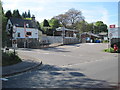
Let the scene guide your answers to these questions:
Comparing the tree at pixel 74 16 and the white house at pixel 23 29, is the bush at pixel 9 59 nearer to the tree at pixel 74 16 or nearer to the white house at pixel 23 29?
the white house at pixel 23 29

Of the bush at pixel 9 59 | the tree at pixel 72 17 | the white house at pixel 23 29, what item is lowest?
the bush at pixel 9 59

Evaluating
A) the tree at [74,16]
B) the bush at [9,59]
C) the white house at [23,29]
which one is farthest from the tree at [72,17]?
the bush at [9,59]

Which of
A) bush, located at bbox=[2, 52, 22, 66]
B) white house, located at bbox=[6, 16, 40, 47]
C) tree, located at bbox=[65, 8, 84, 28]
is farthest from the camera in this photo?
tree, located at bbox=[65, 8, 84, 28]

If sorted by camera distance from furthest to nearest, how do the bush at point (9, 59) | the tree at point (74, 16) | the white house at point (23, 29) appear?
the tree at point (74, 16) < the white house at point (23, 29) < the bush at point (9, 59)

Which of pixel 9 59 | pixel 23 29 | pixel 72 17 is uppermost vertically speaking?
pixel 72 17

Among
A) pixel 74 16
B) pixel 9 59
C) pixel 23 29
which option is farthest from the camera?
pixel 74 16

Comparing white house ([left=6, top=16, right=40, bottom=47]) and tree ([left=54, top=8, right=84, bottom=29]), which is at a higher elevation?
tree ([left=54, top=8, right=84, bottom=29])

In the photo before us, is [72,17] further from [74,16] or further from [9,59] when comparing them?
[9,59]

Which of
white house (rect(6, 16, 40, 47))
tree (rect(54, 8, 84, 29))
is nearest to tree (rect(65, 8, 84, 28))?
tree (rect(54, 8, 84, 29))

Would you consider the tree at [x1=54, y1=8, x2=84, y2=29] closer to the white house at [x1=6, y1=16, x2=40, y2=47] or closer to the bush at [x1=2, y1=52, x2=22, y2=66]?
the white house at [x1=6, y1=16, x2=40, y2=47]

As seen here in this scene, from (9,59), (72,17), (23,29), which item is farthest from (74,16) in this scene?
(9,59)

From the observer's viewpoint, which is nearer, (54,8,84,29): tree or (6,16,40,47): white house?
Result: (6,16,40,47): white house

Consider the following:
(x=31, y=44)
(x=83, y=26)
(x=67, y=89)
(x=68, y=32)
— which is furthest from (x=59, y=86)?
(x=83, y=26)

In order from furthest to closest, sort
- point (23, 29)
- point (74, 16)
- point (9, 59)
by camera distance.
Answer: point (74, 16) → point (23, 29) → point (9, 59)
